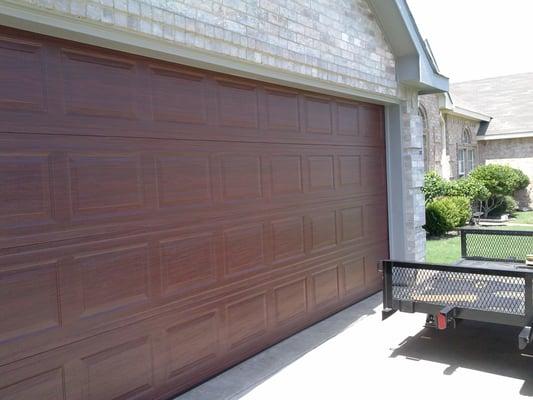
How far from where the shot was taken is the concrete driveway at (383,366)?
4379 mm

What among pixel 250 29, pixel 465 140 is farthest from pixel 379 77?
pixel 465 140

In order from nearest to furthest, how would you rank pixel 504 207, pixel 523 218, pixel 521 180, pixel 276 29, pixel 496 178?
pixel 276 29
pixel 523 218
pixel 496 178
pixel 504 207
pixel 521 180

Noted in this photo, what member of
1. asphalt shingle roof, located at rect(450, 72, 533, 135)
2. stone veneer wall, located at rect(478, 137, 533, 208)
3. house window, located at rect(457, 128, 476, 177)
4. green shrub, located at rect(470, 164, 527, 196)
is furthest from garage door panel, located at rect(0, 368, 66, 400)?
stone veneer wall, located at rect(478, 137, 533, 208)

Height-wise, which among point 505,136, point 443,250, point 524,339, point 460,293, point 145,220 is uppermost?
point 505,136

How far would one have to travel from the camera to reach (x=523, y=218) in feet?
61.1

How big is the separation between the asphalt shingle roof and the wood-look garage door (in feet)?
54.8

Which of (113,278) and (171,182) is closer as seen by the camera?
(113,278)

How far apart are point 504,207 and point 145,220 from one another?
1902 centimetres

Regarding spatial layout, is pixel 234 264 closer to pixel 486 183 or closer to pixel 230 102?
pixel 230 102

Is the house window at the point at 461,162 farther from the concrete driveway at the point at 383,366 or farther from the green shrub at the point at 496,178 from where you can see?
the concrete driveway at the point at 383,366

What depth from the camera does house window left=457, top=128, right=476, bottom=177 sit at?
846 inches

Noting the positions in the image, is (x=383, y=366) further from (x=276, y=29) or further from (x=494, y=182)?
(x=494, y=182)

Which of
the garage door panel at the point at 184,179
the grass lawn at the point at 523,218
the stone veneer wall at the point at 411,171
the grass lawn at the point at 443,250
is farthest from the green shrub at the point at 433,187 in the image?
the garage door panel at the point at 184,179

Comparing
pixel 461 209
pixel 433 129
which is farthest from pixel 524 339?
pixel 433 129
